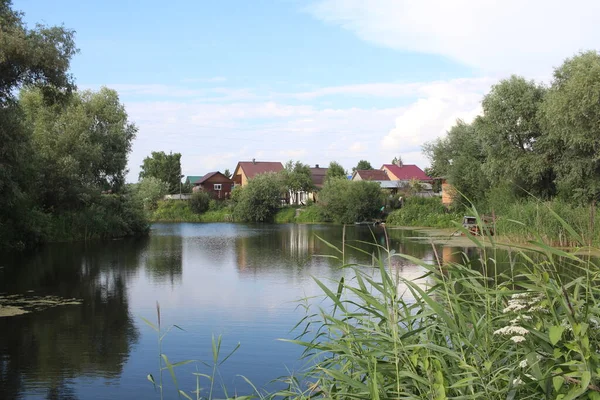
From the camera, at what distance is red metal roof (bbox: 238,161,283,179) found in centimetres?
9794

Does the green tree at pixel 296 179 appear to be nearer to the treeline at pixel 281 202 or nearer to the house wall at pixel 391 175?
the treeline at pixel 281 202

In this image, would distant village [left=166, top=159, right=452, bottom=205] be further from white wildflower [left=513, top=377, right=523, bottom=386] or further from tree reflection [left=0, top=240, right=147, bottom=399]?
white wildflower [left=513, top=377, right=523, bottom=386]

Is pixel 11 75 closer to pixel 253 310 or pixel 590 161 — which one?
pixel 253 310

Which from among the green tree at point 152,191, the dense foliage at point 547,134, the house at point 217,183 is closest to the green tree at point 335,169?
the house at point 217,183

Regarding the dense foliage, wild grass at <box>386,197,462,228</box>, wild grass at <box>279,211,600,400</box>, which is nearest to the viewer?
wild grass at <box>279,211,600,400</box>

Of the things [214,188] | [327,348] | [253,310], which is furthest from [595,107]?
[214,188]

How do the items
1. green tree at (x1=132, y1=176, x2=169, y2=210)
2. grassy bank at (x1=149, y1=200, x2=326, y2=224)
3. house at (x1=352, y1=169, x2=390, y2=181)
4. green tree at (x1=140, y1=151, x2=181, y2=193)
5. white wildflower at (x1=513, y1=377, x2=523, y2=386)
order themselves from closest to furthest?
white wildflower at (x1=513, y1=377, x2=523, y2=386) → grassy bank at (x1=149, y1=200, x2=326, y2=224) → green tree at (x1=132, y1=176, x2=169, y2=210) → house at (x1=352, y1=169, x2=390, y2=181) → green tree at (x1=140, y1=151, x2=181, y2=193)

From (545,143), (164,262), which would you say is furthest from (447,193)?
(164,262)

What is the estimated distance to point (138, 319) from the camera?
1256 cm

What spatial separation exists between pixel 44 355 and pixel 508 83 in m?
30.0

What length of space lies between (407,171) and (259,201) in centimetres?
2682

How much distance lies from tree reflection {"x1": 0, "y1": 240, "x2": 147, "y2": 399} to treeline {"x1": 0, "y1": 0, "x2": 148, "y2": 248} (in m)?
5.08

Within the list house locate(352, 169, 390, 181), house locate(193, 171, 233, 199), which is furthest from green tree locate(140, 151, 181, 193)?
house locate(352, 169, 390, 181)

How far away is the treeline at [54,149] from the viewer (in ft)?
68.7
